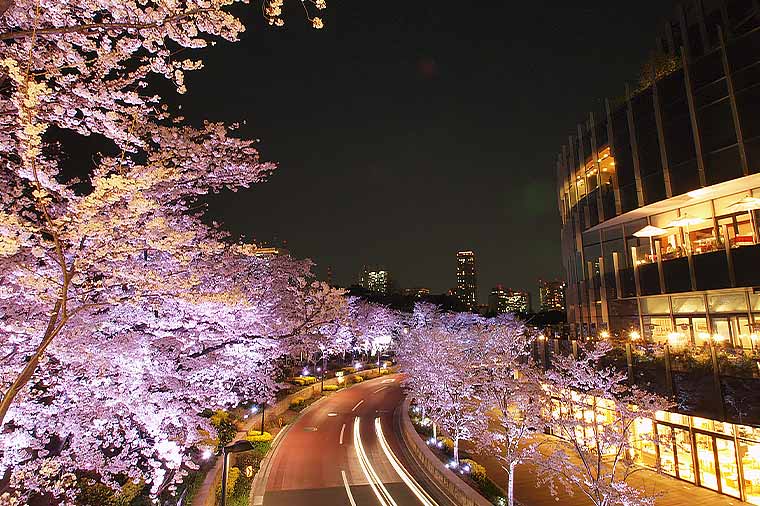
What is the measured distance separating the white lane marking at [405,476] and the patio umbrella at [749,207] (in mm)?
16218

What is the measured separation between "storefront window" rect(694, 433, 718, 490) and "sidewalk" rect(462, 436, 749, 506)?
319mm

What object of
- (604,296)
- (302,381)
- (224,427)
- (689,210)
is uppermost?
(689,210)

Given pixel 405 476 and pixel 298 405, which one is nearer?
pixel 405 476

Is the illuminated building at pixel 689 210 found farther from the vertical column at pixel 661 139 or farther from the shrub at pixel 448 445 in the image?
the shrub at pixel 448 445

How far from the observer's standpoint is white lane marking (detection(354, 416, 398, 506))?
1534 centimetres

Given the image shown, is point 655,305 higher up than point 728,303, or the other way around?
point 655,305

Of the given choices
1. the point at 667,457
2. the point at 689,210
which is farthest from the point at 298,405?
the point at 689,210

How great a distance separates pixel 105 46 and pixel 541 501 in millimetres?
18887

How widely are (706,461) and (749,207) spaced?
10.2 metres

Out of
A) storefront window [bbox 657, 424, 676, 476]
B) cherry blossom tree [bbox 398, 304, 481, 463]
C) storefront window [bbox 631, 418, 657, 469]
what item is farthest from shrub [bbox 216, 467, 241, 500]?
storefront window [bbox 657, 424, 676, 476]

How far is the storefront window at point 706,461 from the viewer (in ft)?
51.9

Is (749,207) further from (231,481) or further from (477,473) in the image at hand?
(231,481)

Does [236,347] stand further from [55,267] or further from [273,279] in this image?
[273,279]

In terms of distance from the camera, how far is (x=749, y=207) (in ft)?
50.9
